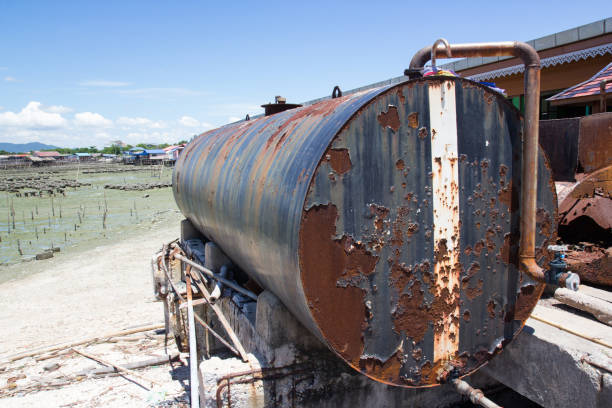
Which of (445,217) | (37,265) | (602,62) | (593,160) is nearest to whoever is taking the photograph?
(445,217)

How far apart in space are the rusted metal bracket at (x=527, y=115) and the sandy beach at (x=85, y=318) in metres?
4.40

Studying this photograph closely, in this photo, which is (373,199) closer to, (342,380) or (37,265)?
(342,380)

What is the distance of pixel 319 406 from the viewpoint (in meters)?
3.62

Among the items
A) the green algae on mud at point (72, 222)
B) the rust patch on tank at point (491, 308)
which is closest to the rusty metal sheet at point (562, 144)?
the rust patch on tank at point (491, 308)

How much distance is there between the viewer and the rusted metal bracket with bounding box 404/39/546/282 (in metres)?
2.95

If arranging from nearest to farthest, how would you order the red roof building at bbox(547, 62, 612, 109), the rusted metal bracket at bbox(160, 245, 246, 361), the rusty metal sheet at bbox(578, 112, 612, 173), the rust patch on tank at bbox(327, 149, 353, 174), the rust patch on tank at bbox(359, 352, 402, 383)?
the rust patch on tank at bbox(327, 149, 353, 174) → the rust patch on tank at bbox(359, 352, 402, 383) → the rusted metal bracket at bbox(160, 245, 246, 361) → the rusty metal sheet at bbox(578, 112, 612, 173) → the red roof building at bbox(547, 62, 612, 109)

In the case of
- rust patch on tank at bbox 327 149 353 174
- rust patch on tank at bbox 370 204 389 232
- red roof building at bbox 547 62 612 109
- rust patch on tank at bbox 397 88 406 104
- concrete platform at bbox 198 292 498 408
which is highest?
red roof building at bbox 547 62 612 109

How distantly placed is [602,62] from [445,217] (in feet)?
33.9

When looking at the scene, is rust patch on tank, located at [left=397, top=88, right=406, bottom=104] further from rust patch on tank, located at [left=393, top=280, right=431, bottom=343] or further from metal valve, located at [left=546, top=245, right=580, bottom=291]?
metal valve, located at [left=546, top=245, right=580, bottom=291]

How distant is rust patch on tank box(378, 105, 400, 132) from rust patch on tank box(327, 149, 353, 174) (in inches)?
11.7

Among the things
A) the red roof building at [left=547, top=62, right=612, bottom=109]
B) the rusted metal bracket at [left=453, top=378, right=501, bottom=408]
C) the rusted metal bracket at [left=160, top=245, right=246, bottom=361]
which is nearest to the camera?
the rusted metal bracket at [left=453, top=378, right=501, bottom=408]

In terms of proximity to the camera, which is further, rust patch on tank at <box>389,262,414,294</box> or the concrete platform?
the concrete platform

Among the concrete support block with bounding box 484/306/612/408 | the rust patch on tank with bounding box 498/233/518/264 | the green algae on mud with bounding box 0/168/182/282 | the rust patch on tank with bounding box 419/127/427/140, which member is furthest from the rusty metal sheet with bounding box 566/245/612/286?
the green algae on mud with bounding box 0/168/182/282

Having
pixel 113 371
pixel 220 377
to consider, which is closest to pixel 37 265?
pixel 113 371
